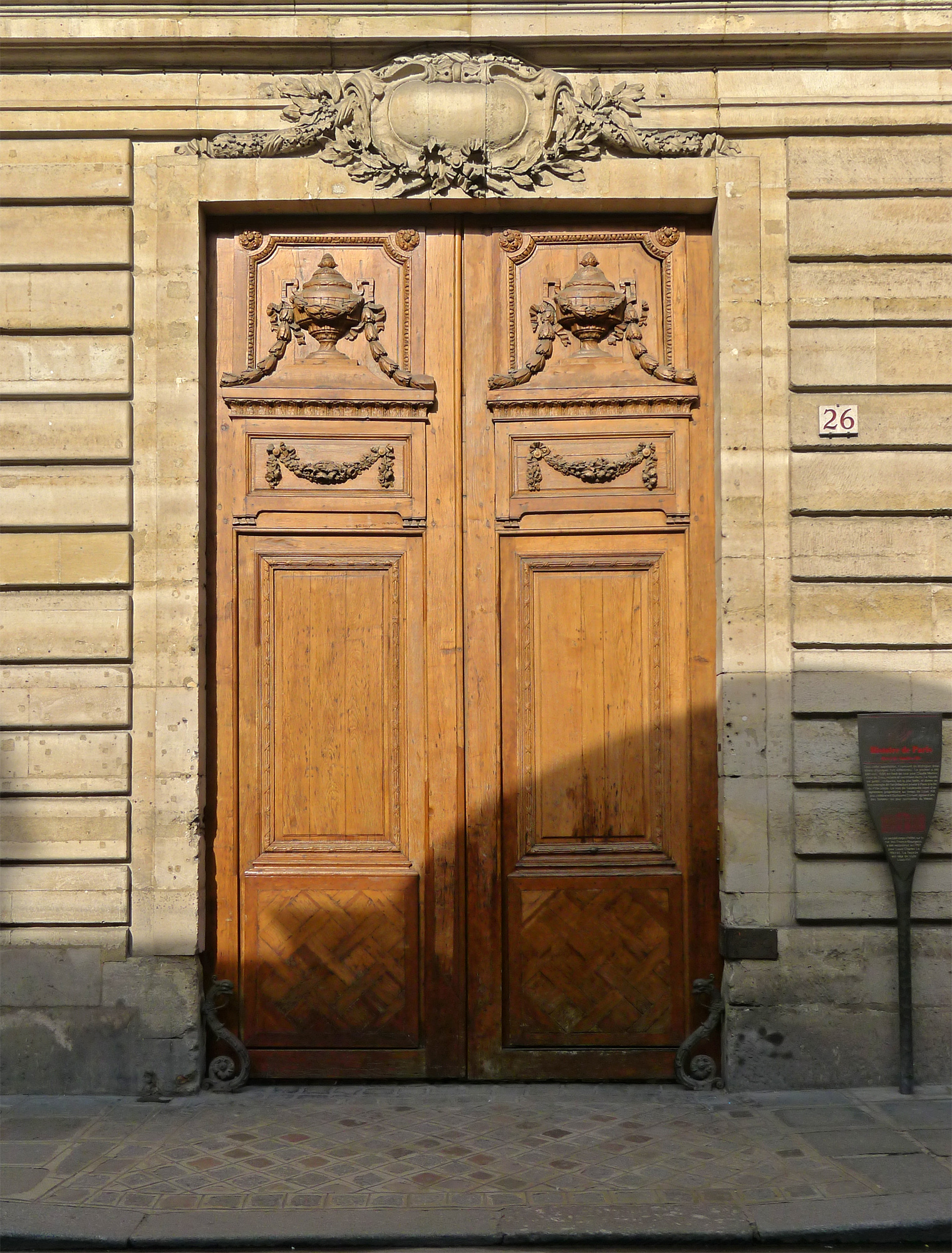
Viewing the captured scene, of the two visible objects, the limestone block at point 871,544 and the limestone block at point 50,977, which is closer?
the limestone block at point 50,977

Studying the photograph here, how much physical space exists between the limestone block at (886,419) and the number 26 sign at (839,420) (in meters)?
0.02

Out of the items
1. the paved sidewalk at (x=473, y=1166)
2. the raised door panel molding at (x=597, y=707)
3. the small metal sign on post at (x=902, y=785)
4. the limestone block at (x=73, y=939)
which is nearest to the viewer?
the paved sidewalk at (x=473, y=1166)

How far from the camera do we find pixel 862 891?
571cm

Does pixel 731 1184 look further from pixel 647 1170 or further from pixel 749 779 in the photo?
pixel 749 779

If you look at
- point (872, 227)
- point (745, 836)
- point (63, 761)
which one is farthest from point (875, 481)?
point (63, 761)

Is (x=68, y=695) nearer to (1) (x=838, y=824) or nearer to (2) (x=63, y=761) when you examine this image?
(2) (x=63, y=761)

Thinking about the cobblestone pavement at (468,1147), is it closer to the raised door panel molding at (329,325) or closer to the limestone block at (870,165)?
the raised door panel molding at (329,325)

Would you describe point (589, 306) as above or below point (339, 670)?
above

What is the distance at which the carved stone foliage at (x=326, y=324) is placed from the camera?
5980 mm

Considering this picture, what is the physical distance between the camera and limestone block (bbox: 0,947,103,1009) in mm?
5660

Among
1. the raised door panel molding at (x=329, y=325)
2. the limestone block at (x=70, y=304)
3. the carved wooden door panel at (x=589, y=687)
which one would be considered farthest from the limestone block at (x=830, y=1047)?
the limestone block at (x=70, y=304)

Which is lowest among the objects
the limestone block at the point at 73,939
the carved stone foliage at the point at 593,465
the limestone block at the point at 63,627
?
the limestone block at the point at 73,939

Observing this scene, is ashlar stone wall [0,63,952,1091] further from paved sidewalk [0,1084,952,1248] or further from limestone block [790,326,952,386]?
paved sidewalk [0,1084,952,1248]

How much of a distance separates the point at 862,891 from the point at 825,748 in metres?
0.68
